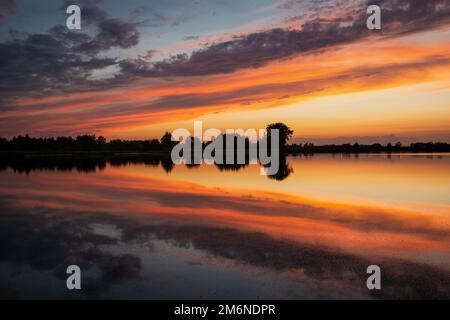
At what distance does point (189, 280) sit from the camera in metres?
11.0

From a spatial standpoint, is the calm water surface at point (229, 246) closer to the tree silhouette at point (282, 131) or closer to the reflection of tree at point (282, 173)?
the reflection of tree at point (282, 173)

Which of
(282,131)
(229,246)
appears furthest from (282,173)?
(282,131)

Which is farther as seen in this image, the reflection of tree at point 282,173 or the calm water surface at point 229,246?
the reflection of tree at point 282,173

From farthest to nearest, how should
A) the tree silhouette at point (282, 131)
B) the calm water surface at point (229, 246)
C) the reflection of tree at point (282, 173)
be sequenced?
1. the tree silhouette at point (282, 131)
2. the reflection of tree at point (282, 173)
3. the calm water surface at point (229, 246)

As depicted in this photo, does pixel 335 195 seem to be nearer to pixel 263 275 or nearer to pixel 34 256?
pixel 263 275

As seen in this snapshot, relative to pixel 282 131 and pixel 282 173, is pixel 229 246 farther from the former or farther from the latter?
pixel 282 131

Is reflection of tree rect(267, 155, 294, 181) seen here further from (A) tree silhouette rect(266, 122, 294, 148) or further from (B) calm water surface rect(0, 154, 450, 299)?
(A) tree silhouette rect(266, 122, 294, 148)

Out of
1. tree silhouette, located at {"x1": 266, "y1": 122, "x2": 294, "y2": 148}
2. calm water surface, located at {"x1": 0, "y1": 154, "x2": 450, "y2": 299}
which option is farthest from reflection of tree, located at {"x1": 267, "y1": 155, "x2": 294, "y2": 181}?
tree silhouette, located at {"x1": 266, "y1": 122, "x2": 294, "y2": 148}

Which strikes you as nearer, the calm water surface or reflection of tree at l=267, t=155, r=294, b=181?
the calm water surface

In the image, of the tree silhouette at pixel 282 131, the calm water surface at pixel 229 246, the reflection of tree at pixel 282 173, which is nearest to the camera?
the calm water surface at pixel 229 246

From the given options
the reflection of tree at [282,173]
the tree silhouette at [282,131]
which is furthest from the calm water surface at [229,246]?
the tree silhouette at [282,131]

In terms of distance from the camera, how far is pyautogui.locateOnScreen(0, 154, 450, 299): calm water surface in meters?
10.5

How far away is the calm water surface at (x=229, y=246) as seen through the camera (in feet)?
34.5

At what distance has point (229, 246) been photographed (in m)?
14.4
